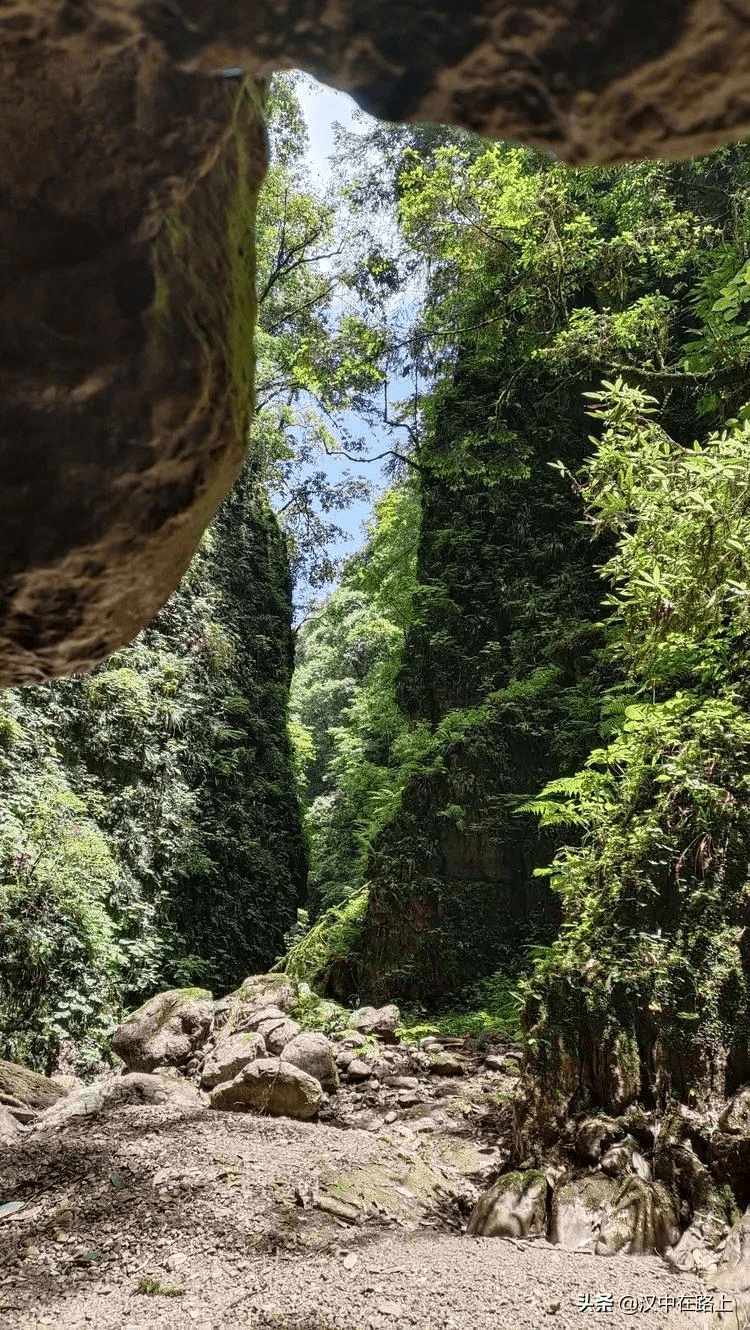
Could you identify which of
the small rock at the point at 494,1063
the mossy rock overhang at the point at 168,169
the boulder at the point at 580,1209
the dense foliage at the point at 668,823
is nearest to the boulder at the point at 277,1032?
the small rock at the point at 494,1063

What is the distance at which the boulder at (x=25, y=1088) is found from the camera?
620cm

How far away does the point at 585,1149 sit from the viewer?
14.5 ft

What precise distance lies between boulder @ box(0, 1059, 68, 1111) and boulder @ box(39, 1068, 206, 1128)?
1.61 feet

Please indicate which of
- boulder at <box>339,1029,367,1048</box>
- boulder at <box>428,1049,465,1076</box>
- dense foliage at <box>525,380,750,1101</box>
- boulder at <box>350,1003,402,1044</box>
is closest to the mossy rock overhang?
dense foliage at <box>525,380,750,1101</box>

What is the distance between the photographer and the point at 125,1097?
224 inches

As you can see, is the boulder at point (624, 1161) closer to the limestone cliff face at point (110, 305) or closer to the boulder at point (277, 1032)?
the boulder at point (277, 1032)

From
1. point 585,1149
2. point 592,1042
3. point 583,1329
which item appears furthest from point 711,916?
point 583,1329

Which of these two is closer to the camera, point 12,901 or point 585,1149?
point 585,1149

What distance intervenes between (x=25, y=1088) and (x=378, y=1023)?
3.36m

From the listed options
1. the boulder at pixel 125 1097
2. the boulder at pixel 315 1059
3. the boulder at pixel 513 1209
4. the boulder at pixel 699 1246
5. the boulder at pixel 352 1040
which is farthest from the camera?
the boulder at pixel 352 1040

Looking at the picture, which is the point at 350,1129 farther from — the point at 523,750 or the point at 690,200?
the point at 690,200

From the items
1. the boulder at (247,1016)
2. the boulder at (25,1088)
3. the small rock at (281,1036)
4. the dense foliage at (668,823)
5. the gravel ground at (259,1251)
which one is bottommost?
the gravel ground at (259,1251)

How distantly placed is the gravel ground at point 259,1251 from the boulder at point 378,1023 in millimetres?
3048

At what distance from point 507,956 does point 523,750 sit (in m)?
2.61
